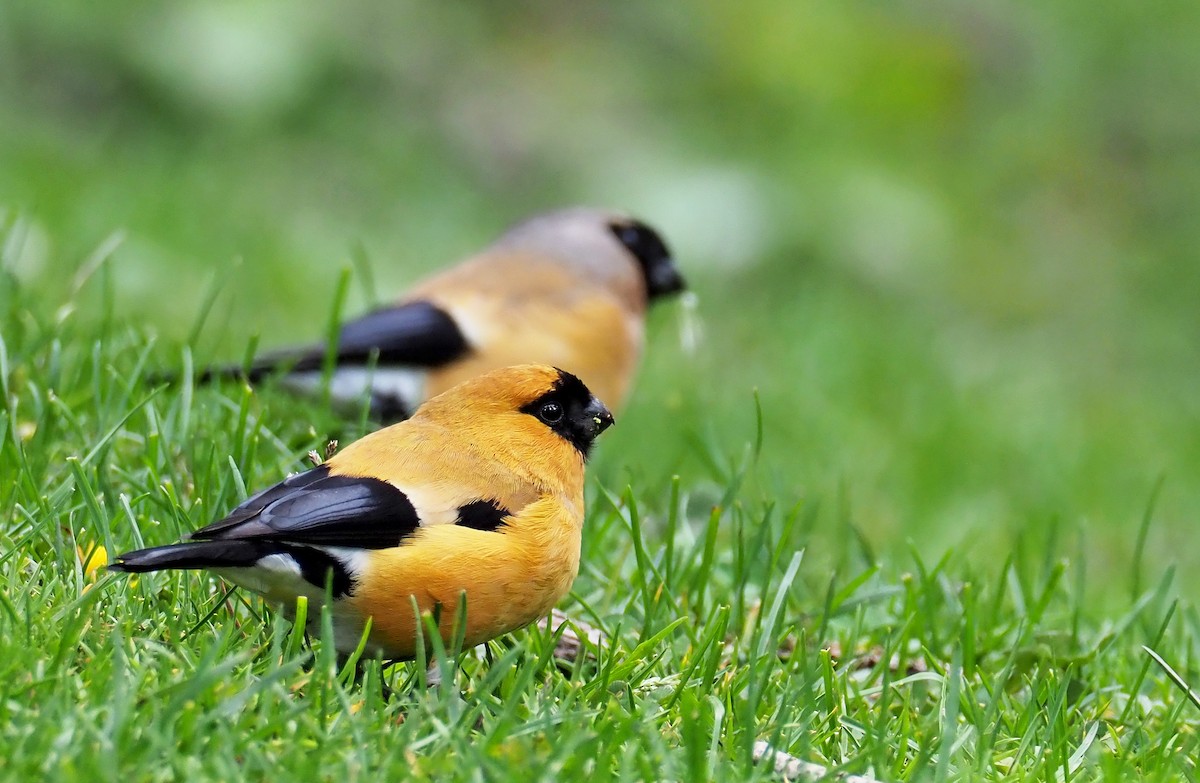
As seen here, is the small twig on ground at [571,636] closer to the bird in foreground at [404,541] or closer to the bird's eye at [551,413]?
the bird in foreground at [404,541]

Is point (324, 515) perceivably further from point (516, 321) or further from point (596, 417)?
point (516, 321)

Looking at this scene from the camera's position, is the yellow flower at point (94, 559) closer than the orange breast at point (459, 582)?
No

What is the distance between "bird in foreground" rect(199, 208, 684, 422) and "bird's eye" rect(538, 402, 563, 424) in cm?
123

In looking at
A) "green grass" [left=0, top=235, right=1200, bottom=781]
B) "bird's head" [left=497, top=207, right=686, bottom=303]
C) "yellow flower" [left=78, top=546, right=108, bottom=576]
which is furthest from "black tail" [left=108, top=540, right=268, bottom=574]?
"bird's head" [left=497, top=207, right=686, bottom=303]

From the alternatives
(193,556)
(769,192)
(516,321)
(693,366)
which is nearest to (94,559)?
(193,556)

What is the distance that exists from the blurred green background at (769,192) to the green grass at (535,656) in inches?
58.6

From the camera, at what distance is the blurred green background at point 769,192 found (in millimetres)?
6797

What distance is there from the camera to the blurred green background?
6.80 m

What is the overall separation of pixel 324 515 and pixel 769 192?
7216mm

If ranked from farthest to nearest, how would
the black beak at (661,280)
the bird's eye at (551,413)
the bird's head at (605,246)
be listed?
the black beak at (661,280)
the bird's head at (605,246)
the bird's eye at (551,413)

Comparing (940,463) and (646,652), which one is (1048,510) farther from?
(646,652)

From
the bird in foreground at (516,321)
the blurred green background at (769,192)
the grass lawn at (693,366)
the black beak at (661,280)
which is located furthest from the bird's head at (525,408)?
the black beak at (661,280)

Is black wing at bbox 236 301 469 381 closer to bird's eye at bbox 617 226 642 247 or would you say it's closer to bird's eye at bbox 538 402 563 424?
bird's eye at bbox 617 226 642 247

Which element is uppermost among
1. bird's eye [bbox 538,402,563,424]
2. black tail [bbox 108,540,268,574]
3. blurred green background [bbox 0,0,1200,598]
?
bird's eye [bbox 538,402,563,424]
